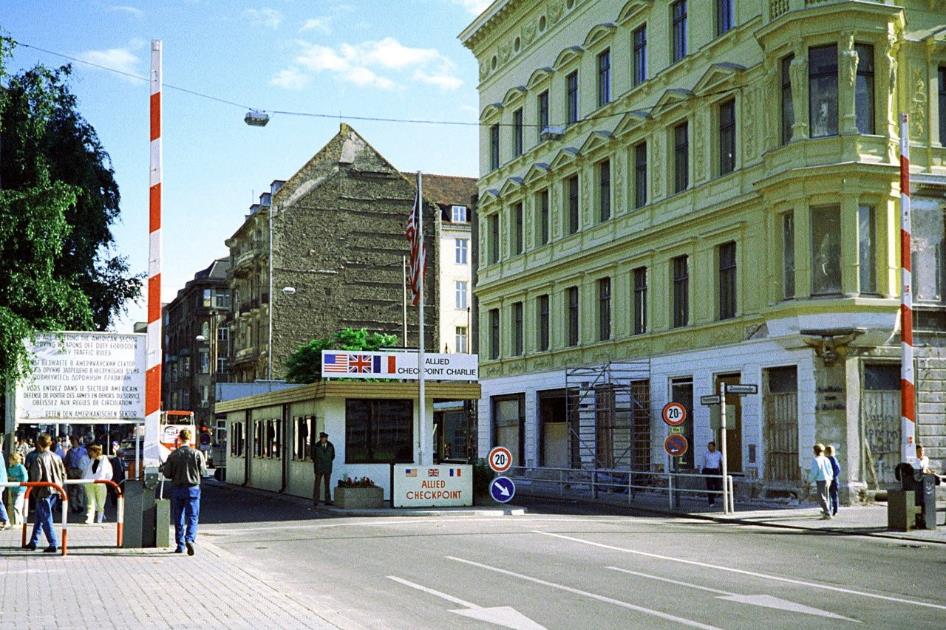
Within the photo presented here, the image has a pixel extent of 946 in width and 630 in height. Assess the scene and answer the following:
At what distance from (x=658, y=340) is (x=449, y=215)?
47.3 metres

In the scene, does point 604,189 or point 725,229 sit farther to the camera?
point 604,189

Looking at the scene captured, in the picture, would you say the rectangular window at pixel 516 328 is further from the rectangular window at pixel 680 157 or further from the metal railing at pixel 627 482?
the rectangular window at pixel 680 157

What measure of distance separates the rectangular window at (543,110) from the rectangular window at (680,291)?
1161cm

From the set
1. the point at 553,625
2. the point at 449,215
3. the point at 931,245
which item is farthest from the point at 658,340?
the point at 449,215

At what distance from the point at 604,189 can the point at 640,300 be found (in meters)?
4.69

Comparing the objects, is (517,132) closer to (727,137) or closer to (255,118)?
(727,137)

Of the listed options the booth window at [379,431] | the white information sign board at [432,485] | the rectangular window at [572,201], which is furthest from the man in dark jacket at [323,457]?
the rectangular window at [572,201]

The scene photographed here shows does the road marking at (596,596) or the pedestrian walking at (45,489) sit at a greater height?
the pedestrian walking at (45,489)

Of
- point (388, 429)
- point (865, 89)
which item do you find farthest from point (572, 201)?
point (388, 429)

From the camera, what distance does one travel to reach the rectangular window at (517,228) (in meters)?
48.1

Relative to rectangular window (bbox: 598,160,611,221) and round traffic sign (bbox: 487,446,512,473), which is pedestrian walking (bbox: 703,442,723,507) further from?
rectangular window (bbox: 598,160,611,221)

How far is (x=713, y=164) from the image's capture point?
111ft

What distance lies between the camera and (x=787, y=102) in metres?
30.1

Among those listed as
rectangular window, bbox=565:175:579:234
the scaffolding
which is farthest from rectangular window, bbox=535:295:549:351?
the scaffolding
